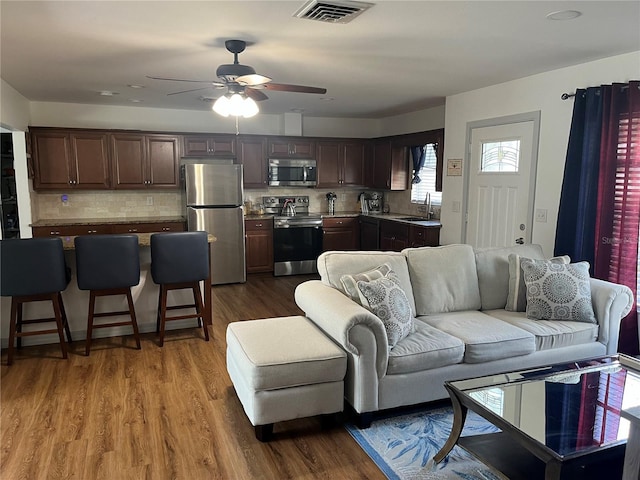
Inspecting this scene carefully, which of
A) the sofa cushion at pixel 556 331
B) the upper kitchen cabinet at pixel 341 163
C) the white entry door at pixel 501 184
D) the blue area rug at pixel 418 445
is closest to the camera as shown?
the blue area rug at pixel 418 445

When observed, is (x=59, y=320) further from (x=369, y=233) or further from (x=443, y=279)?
(x=369, y=233)

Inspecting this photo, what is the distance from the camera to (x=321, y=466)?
2.39m

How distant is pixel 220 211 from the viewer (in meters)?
6.16

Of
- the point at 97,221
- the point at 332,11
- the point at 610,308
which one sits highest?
the point at 332,11

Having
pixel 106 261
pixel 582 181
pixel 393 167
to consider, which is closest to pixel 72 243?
pixel 106 261

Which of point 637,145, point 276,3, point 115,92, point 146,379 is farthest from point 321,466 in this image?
point 115,92

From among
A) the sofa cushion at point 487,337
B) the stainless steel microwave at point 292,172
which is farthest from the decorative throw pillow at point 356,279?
the stainless steel microwave at point 292,172

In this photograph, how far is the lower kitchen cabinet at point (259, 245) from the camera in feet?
21.9

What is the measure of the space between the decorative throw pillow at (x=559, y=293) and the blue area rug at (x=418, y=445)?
99 cm

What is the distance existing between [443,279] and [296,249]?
3.64 meters

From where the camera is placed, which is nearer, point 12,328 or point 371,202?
point 12,328

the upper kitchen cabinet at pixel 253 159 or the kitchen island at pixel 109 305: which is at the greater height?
the upper kitchen cabinet at pixel 253 159

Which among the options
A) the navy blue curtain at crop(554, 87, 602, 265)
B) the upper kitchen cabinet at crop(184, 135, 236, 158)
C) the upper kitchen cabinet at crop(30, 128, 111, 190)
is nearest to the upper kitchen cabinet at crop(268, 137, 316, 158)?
the upper kitchen cabinet at crop(184, 135, 236, 158)

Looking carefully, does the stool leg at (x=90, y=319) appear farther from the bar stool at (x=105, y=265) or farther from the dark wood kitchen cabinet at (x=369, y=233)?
the dark wood kitchen cabinet at (x=369, y=233)
